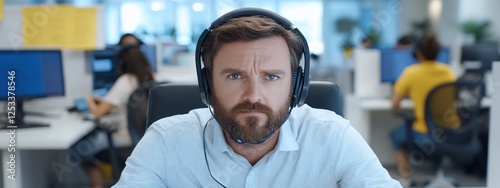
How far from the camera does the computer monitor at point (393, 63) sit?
11.3ft

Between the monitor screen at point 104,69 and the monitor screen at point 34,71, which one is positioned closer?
the monitor screen at point 34,71

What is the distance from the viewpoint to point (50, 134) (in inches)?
77.3

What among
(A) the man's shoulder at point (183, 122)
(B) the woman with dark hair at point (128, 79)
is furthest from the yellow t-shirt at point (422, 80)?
(A) the man's shoulder at point (183, 122)

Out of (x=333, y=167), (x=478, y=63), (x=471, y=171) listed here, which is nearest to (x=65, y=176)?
(x=333, y=167)

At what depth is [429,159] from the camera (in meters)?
3.03

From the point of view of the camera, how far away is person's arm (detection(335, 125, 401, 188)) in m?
0.85

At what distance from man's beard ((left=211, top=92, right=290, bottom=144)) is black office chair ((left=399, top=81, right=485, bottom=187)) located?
2002mm

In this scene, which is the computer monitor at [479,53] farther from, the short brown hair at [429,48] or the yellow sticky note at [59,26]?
the yellow sticky note at [59,26]

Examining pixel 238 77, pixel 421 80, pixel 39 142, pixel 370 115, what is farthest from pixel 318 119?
pixel 370 115

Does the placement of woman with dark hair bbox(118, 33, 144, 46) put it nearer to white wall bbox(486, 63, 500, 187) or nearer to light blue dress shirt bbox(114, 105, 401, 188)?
light blue dress shirt bbox(114, 105, 401, 188)

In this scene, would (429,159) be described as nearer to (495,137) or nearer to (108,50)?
(108,50)

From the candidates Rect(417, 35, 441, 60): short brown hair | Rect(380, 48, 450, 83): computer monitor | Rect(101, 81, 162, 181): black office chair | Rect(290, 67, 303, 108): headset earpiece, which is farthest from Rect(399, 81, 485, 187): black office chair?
Rect(290, 67, 303, 108): headset earpiece

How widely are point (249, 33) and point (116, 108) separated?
2.03m

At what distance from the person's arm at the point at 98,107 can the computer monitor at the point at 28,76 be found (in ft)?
0.51
